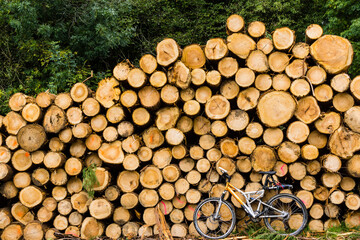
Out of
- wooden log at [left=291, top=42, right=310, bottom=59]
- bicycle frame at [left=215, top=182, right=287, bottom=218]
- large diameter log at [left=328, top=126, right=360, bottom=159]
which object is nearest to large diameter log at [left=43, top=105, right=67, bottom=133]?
Result: bicycle frame at [left=215, top=182, right=287, bottom=218]

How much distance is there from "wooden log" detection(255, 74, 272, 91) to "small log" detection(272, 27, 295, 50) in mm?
413

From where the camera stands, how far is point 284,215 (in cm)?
397

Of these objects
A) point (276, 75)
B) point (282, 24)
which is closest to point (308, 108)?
point (276, 75)

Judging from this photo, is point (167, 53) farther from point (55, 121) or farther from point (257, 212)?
point (257, 212)

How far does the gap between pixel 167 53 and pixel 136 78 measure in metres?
0.52

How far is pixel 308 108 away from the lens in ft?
12.9

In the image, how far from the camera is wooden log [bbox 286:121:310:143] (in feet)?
12.8

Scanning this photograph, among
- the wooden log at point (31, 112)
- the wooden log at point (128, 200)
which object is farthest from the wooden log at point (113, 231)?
the wooden log at point (31, 112)

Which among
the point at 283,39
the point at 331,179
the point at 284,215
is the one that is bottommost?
the point at 284,215

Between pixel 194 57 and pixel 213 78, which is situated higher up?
pixel 194 57

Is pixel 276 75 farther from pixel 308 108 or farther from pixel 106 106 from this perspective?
pixel 106 106

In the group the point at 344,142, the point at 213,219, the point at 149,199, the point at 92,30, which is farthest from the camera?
the point at 92,30

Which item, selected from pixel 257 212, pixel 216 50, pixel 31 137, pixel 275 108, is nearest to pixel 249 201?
pixel 257 212

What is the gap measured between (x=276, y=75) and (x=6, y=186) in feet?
13.1
